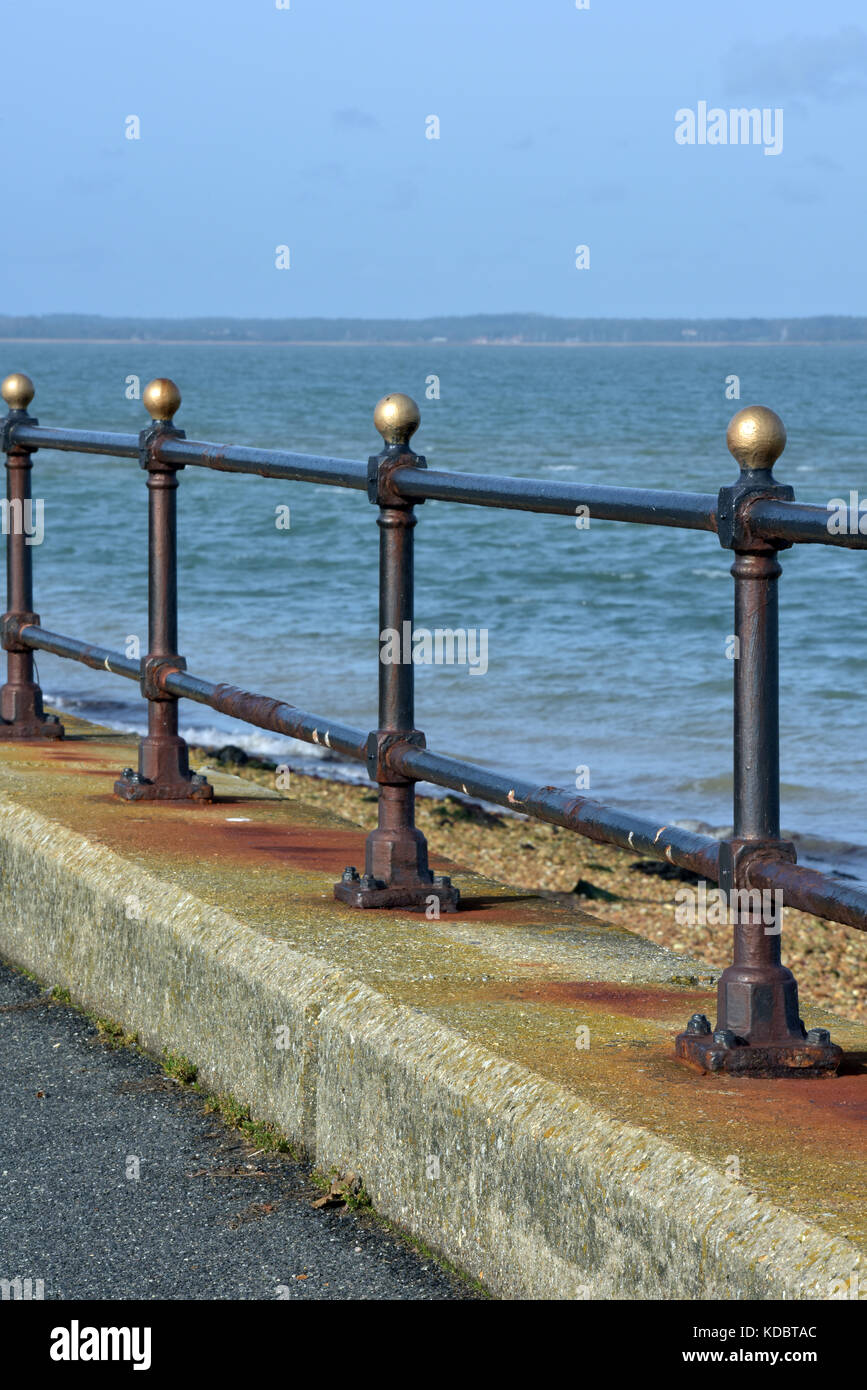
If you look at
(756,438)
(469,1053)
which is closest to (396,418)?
(756,438)

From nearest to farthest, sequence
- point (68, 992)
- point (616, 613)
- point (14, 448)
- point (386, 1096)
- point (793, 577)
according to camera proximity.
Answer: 1. point (386, 1096)
2. point (68, 992)
3. point (14, 448)
4. point (616, 613)
5. point (793, 577)

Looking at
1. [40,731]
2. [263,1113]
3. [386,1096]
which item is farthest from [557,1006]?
[40,731]

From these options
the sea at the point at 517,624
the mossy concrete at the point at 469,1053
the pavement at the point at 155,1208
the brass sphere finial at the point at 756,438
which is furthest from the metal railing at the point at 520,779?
the sea at the point at 517,624

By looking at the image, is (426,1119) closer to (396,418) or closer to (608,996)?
(608,996)

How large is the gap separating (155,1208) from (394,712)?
1.09 meters

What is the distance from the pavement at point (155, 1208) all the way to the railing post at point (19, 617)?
6.58 ft

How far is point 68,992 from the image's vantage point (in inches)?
147

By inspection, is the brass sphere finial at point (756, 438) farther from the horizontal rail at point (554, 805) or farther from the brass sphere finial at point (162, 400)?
the brass sphere finial at point (162, 400)

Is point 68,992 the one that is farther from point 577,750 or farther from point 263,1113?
point 577,750

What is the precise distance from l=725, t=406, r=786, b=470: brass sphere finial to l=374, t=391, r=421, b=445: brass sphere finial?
3.27 feet

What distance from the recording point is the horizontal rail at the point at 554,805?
7.99ft
